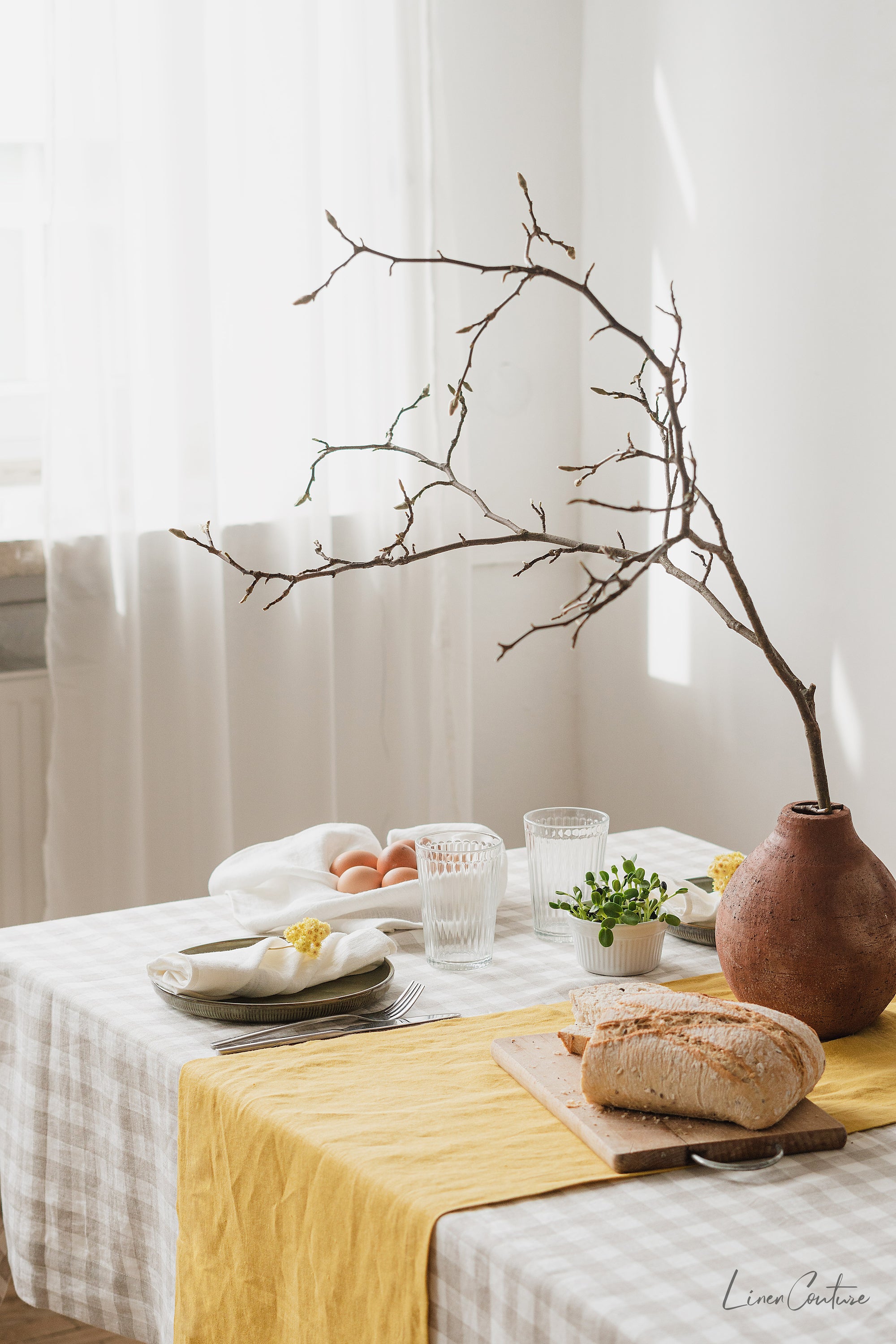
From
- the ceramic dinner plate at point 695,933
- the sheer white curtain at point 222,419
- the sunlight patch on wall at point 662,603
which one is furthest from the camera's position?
the sunlight patch on wall at point 662,603

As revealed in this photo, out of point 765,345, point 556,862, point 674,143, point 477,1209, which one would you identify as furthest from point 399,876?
point 674,143

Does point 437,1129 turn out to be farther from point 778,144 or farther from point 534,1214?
point 778,144

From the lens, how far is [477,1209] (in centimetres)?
90

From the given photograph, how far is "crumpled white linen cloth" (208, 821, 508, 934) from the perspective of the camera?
1.49 m

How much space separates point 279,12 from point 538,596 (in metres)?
1.41

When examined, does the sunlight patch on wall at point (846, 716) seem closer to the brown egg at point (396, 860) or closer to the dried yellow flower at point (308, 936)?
the brown egg at point (396, 860)

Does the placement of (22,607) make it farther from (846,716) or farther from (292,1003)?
(292,1003)

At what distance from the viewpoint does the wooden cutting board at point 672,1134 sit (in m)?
0.95

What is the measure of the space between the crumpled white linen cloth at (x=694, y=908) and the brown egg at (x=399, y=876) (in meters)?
0.28

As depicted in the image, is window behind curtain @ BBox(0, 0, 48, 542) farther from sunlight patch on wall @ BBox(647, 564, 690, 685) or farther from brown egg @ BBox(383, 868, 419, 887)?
brown egg @ BBox(383, 868, 419, 887)

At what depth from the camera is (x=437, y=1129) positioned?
1.01 m

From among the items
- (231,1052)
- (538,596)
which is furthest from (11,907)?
(231,1052)

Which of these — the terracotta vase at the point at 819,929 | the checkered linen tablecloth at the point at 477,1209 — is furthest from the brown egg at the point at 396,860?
the terracotta vase at the point at 819,929

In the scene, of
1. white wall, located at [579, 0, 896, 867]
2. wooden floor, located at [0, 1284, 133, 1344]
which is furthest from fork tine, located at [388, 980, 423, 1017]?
white wall, located at [579, 0, 896, 867]
